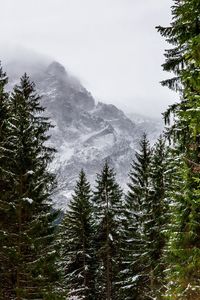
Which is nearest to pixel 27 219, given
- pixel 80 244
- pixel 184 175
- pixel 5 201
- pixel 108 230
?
pixel 5 201

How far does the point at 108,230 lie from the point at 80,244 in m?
2.84

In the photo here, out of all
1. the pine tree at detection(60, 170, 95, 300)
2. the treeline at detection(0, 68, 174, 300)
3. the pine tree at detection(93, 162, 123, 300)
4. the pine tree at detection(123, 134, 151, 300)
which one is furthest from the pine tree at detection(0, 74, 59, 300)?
the pine tree at detection(60, 170, 95, 300)

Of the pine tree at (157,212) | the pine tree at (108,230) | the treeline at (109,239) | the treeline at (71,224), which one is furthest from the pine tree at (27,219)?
the pine tree at (108,230)

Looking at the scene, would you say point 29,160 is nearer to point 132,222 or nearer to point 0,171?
point 0,171

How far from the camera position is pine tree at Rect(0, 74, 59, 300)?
1727 cm

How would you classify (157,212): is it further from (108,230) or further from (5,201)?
(5,201)

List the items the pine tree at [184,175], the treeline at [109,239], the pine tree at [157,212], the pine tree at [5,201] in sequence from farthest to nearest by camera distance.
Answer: the treeline at [109,239]
the pine tree at [157,212]
the pine tree at [5,201]
the pine tree at [184,175]

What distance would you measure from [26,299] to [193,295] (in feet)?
19.9

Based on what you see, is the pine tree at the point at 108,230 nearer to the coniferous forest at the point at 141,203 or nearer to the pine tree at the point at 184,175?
the coniferous forest at the point at 141,203

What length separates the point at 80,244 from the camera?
36531mm

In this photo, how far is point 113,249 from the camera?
3575 cm

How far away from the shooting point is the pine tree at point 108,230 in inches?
1394

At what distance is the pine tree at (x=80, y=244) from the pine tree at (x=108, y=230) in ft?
2.47

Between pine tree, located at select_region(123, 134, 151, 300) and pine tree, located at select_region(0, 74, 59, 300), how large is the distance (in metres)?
11.5
